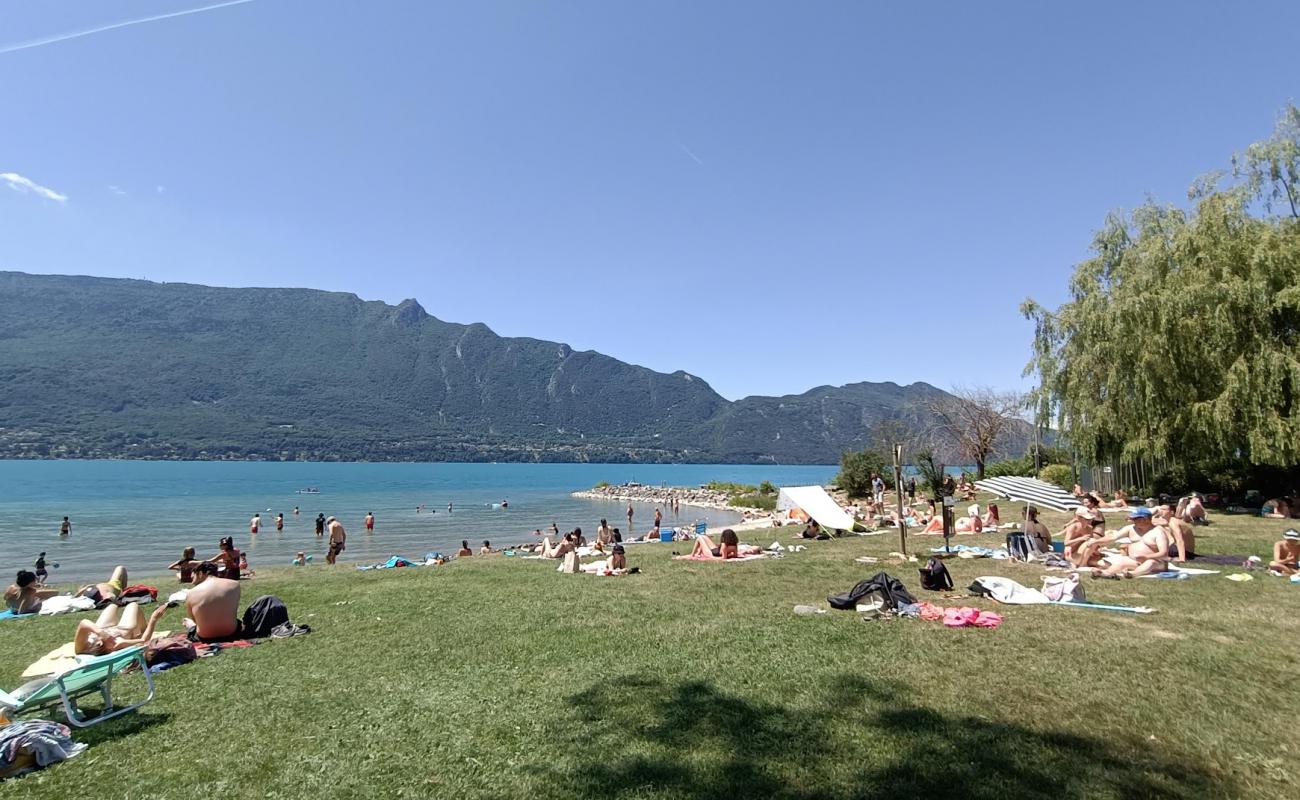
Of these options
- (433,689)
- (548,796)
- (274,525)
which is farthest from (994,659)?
(274,525)

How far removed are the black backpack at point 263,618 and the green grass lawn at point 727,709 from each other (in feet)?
2.24

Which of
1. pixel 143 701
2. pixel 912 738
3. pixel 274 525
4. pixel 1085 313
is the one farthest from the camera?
pixel 274 525

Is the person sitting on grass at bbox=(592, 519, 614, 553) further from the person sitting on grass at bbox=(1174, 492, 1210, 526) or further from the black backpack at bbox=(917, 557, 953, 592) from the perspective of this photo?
the person sitting on grass at bbox=(1174, 492, 1210, 526)

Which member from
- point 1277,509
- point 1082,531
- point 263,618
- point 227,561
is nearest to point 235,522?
point 227,561

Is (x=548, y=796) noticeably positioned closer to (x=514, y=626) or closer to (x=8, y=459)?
(x=514, y=626)

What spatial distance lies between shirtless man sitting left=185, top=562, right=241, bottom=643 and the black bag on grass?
816 centimetres

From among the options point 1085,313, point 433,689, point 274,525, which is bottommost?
point 274,525

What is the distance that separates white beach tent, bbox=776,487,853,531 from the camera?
785 inches

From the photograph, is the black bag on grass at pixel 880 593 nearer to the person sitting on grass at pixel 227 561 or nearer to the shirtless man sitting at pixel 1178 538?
the shirtless man sitting at pixel 1178 538

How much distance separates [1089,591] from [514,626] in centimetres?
859

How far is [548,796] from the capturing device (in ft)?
13.3

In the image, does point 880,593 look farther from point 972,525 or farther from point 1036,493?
point 1036,493

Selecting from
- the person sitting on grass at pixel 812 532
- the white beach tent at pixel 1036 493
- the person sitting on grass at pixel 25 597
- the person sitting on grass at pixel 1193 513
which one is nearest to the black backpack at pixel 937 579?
the person sitting on grass at pixel 812 532

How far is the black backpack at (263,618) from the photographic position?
8812 mm
